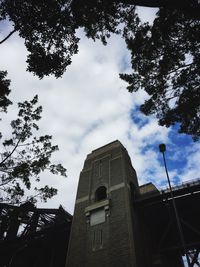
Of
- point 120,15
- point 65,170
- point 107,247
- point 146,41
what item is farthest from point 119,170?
point 120,15

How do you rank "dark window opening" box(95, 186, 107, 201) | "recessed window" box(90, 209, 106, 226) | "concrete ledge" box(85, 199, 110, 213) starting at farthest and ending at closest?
1. "dark window opening" box(95, 186, 107, 201)
2. "concrete ledge" box(85, 199, 110, 213)
3. "recessed window" box(90, 209, 106, 226)

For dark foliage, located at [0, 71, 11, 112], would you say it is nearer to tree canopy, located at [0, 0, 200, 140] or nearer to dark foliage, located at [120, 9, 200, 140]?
tree canopy, located at [0, 0, 200, 140]

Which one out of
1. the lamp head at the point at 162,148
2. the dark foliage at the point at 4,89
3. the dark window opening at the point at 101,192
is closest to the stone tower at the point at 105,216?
the dark window opening at the point at 101,192

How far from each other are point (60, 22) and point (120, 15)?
9.68 ft

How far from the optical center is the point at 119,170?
18.7 meters

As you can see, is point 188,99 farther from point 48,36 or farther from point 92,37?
point 48,36

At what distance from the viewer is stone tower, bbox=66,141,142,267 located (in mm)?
13484

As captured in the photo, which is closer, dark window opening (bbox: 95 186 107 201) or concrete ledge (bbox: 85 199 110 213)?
concrete ledge (bbox: 85 199 110 213)

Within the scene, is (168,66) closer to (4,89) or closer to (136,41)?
(136,41)

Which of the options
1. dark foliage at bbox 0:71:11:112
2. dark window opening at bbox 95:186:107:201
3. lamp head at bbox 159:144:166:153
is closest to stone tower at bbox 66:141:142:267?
dark window opening at bbox 95:186:107:201

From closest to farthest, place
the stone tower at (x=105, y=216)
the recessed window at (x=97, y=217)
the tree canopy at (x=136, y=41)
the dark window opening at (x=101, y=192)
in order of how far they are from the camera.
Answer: the tree canopy at (x=136, y=41) → the stone tower at (x=105, y=216) → the recessed window at (x=97, y=217) → the dark window opening at (x=101, y=192)

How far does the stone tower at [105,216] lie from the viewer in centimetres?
1348

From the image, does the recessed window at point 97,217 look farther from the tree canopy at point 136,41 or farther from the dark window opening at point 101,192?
the tree canopy at point 136,41

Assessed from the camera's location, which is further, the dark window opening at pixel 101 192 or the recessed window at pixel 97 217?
the dark window opening at pixel 101 192
